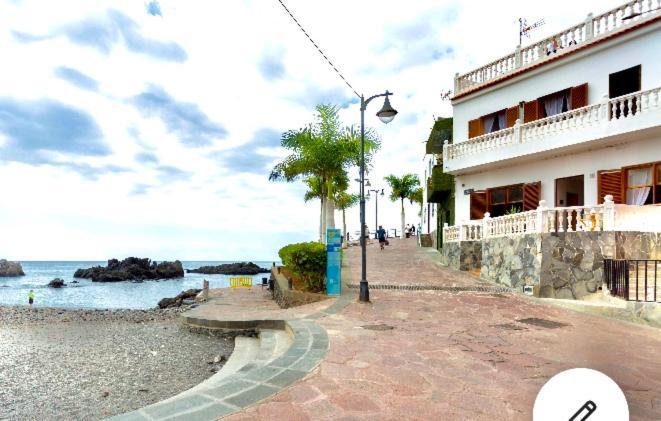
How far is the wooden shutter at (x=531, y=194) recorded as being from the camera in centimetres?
1695

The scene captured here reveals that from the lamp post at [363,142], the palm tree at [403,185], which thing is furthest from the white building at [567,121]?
the palm tree at [403,185]

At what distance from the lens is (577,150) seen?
1560 centimetres

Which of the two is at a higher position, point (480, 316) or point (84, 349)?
point (480, 316)

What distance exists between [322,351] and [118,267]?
85189 mm

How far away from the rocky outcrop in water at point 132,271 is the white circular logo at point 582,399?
79.0 meters

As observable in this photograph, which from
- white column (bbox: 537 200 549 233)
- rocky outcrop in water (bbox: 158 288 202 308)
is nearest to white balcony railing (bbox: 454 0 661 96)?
white column (bbox: 537 200 549 233)

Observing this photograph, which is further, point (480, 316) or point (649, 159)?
point (649, 159)

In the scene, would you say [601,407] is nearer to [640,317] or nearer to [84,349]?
[640,317]

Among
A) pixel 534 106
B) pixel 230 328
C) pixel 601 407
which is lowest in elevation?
pixel 230 328

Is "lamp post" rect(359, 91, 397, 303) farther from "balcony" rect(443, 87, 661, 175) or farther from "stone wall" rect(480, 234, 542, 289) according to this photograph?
"balcony" rect(443, 87, 661, 175)

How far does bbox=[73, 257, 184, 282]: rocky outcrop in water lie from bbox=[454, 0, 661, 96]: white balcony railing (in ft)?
225

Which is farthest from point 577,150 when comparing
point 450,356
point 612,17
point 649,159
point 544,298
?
point 450,356

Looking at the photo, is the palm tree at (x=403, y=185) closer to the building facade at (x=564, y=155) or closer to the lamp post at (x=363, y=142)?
the building facade at (x=564, y=155)

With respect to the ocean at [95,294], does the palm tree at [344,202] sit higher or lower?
higher
